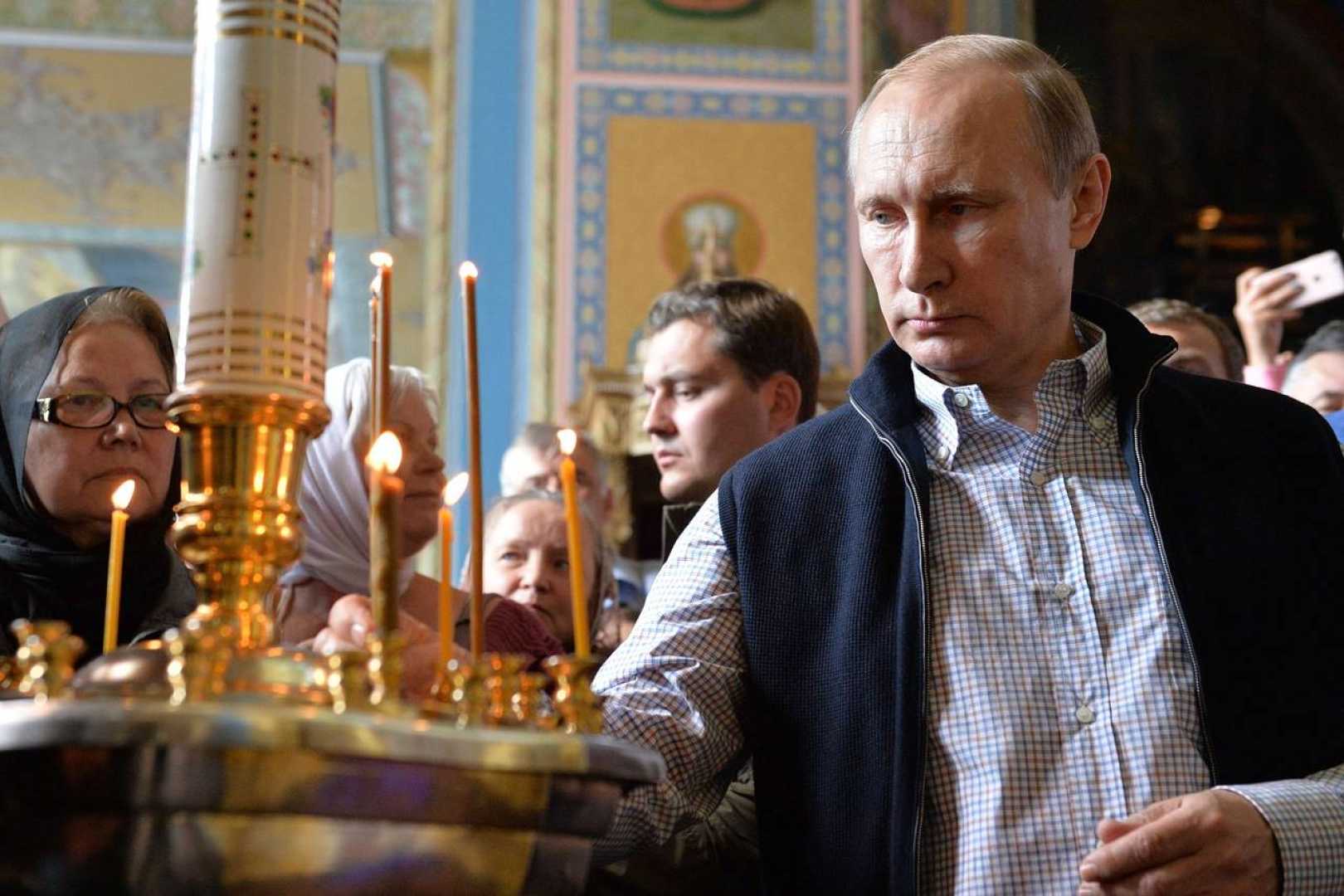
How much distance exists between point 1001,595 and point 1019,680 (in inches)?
4.1

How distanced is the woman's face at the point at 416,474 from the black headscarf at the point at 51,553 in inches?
26.2

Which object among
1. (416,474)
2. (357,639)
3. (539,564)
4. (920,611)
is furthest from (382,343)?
(539,564)

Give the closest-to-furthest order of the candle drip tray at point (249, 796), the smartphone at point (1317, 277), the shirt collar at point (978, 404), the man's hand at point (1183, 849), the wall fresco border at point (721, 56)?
1. the candle drip tray at point (249, 796)
2. the man's hand at point (1183, 849)
3. the shirt collar at point (978, 404)
4. the smartphone at point (1317, 277)
5. the wall fresco border at point (721, 56)

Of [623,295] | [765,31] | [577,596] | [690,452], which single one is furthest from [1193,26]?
[577,596]

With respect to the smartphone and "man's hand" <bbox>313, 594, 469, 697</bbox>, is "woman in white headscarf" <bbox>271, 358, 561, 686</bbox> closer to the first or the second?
"man's hand" <bbox>313, 594, 469, 697</bbox>

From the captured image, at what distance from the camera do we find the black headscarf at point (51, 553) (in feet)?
7.28

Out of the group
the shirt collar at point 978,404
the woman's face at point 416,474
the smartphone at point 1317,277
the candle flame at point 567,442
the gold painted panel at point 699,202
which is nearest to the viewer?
the candle flame at point 567,442

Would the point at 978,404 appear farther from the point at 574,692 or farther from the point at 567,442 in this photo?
the point at 574,692

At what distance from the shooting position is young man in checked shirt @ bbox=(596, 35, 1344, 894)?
69.3 inches

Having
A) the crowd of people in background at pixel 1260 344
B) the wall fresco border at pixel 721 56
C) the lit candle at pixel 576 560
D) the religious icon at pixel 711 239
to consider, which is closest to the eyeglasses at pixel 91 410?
the lit candle at pixel 576 560

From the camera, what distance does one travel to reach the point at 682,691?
1.84 m

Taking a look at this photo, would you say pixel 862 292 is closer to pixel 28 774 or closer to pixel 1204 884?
pixel 1204 884

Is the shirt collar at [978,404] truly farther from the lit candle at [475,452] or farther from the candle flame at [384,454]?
the candle flame at [384,454]

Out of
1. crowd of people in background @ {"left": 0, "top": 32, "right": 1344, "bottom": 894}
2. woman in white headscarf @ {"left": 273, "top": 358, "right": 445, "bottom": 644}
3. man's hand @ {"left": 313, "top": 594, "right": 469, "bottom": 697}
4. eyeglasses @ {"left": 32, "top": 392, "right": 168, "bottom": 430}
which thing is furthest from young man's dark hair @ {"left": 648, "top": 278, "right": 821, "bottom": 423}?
man's hand @ {"left": 313, "top": 594, "right": 469, "bottom": 697}
